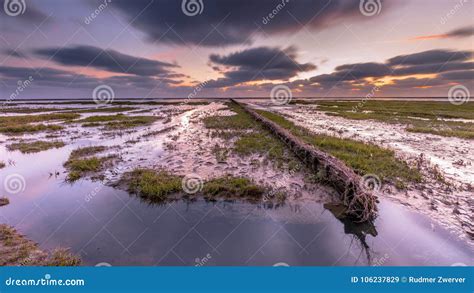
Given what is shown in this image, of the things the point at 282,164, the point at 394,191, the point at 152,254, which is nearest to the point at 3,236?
the point at 152,254

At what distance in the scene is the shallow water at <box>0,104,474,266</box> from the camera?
543 cm

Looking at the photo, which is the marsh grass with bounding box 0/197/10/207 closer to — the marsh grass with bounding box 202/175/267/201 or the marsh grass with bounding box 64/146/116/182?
the marsh grass with bounding box 64/146/116/182

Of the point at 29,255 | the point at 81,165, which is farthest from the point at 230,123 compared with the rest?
the point at 29,255

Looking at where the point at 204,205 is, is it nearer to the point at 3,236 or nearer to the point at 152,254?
the point at 152,254

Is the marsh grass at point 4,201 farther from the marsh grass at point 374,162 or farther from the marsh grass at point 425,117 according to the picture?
the marsh grass at point 425,117

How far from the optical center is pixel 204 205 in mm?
7812

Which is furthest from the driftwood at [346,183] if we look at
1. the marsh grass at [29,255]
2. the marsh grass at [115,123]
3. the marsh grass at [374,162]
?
the marsh grass at [115,123]

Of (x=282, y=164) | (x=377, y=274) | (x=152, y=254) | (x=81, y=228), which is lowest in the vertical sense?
(x=377, y=274)

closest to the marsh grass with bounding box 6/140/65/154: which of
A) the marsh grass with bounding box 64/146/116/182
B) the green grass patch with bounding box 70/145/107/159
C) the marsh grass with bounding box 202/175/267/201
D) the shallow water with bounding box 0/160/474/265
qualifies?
the green grass patch with bounding box 70/145/107/159

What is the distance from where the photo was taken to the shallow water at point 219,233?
5.43m

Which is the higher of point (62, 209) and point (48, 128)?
point (48, 128)

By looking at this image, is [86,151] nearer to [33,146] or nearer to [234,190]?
[33,146]

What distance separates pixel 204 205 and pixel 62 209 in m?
Result: 4.46

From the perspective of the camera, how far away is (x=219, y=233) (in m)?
6.34
